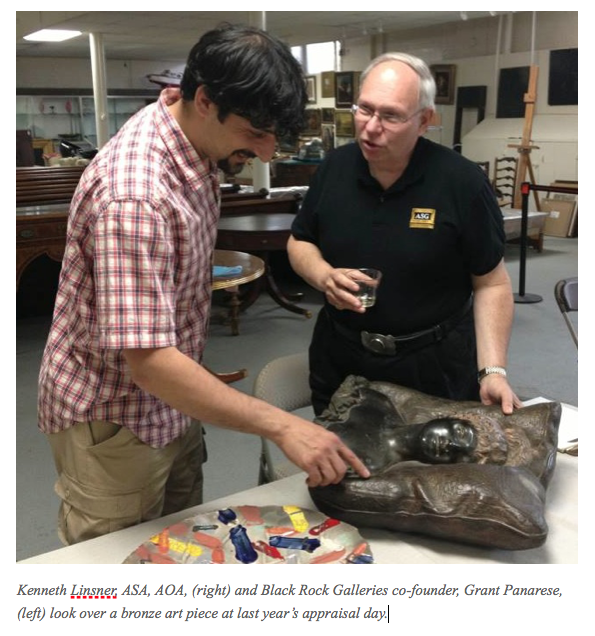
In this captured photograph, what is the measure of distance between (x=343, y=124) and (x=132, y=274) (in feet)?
37.9

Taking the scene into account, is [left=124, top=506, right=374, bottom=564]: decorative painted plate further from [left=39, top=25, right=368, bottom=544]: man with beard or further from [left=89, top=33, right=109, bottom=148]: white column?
[left=89, top=33, right=109, bottom=148]: white column

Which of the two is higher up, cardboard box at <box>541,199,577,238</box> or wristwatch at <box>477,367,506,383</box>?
cardboard box at <box>541,199,577,238</box>

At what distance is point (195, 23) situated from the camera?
885cm

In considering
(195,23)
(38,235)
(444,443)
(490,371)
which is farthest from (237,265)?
(195,23)

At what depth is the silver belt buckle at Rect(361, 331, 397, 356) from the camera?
5.38 ft

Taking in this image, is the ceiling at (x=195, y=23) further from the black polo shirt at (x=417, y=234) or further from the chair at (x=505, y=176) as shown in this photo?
the black polo shirt at (x=417, y=234)

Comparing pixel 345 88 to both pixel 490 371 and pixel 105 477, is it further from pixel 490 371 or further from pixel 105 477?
pixel 105 477

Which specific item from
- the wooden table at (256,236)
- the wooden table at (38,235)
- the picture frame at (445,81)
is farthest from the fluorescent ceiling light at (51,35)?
the wooden table at (38,235)

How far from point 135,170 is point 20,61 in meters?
15.1

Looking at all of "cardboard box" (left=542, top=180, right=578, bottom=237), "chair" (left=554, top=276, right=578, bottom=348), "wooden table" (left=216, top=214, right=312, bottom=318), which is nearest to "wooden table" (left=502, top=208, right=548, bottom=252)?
"cardboard box" (left=542, top=180, right=578, bottom=237)

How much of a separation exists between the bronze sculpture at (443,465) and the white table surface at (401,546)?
32mm

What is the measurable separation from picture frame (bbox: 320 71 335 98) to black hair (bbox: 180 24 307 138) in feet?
38.4

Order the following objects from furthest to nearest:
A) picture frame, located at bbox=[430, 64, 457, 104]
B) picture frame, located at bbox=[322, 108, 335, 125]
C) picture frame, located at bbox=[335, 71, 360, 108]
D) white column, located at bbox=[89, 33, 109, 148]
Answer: picture frame, located at bbox=[322, 108, 335, 125] < picture frame, located at bbox=[335, 71, 360, 108] < picture frame, located at bbox=[430, 64, 457, 104] < white column, located at bbox=[89, 33, 109, 148]

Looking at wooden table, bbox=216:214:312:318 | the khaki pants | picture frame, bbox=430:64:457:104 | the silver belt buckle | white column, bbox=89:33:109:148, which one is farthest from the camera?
picture frame, bbox=430:64:457:104
